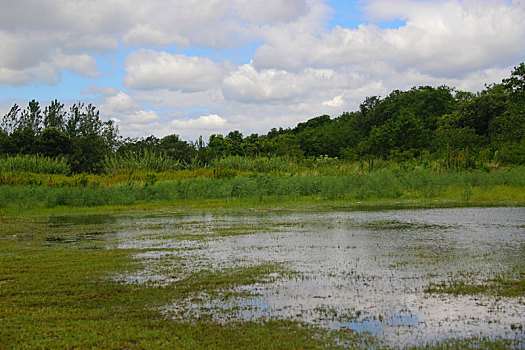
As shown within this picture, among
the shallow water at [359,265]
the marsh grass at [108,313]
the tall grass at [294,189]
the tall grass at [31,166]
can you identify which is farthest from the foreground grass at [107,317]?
the tall grass at [31,166]

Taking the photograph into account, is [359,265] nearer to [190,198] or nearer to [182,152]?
[190,198]

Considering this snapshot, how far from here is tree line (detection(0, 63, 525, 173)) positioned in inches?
1502

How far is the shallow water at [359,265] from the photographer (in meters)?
5.56

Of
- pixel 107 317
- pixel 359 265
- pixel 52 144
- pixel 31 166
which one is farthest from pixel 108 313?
pixel 52 144

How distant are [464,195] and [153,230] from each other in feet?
→ 46.6

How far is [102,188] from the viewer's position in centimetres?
2430

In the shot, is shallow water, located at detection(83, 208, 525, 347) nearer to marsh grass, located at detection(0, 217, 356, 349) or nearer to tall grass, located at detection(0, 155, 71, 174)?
marsh grass, located at detection(0, 217, 356, 349)

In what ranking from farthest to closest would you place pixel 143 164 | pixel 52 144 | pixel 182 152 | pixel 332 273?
pixel 52 144, pixel 182 152, pixel 143 164, pixel 332 273

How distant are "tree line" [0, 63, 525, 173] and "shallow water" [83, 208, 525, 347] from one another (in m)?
17.3

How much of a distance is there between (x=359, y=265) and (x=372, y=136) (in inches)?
1754

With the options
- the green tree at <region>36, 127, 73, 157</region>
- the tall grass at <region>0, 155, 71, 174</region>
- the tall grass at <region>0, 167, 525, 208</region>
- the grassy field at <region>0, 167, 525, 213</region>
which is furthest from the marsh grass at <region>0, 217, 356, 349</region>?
the green tree at <region>36, 127, 73, 157</region>

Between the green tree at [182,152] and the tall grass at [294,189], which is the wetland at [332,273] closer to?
the tall grass at [294,189]

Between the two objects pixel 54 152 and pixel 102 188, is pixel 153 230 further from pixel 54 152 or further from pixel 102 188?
pixel 54 152

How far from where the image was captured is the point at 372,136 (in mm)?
51500
